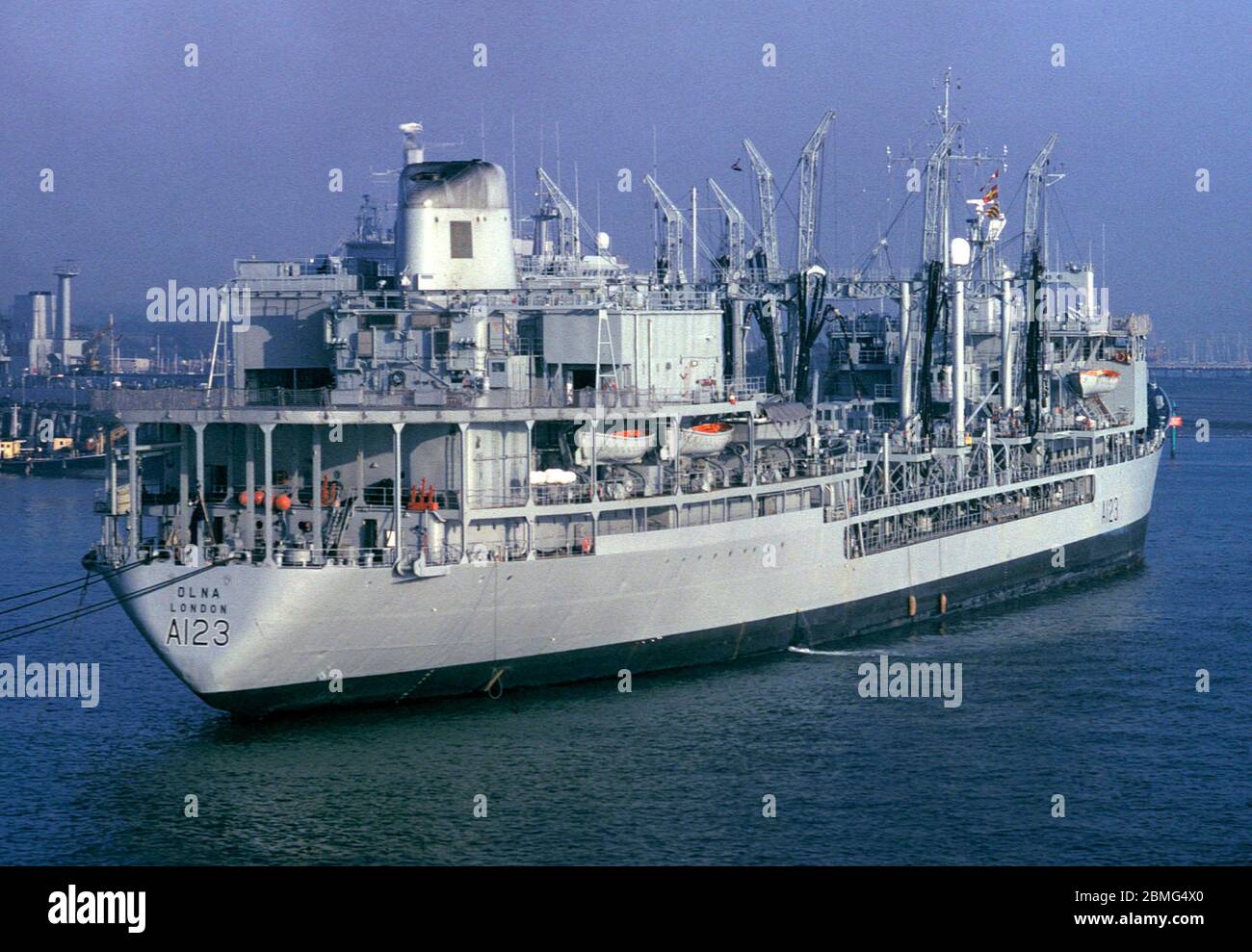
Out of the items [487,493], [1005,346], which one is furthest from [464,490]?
[1005,346]

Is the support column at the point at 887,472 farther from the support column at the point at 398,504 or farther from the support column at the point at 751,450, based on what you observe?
the support column at the point at 398,504

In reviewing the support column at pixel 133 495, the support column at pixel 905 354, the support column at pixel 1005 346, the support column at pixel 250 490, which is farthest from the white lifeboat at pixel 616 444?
the support column at pixel 1005 346

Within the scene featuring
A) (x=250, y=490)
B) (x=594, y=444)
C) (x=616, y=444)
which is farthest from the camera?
(x=616, y=444)

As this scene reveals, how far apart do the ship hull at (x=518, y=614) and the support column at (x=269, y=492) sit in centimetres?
64

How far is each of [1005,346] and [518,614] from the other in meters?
32.6

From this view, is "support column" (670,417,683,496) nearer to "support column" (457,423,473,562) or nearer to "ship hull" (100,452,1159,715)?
"ship hull" (100,452,1159,715)

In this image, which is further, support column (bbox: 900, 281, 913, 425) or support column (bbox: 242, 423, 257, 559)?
support column (bbox: 900, 281, 913, 425)

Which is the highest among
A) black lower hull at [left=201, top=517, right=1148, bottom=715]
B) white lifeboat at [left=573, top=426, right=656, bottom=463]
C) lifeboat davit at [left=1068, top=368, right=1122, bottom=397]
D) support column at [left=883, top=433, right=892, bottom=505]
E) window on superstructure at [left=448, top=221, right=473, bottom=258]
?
window on superstructure at [left=448, top=221, right=473, bottom=258]

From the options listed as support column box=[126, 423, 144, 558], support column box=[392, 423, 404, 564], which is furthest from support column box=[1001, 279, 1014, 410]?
support column box=[126, 423, 144, 558]

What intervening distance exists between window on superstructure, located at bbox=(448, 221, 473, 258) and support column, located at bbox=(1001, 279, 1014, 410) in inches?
1070

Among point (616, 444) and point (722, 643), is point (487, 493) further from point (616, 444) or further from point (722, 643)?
point (722, 643)

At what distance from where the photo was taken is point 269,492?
3778cm

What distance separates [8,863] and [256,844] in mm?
4305

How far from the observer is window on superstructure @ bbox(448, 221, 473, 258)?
45.2m
